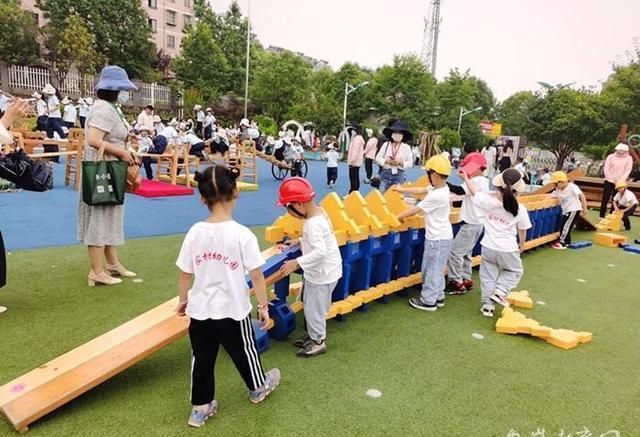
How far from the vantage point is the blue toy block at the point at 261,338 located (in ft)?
11.1

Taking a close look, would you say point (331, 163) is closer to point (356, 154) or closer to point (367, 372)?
point (356, 154)

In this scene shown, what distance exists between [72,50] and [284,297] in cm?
3074

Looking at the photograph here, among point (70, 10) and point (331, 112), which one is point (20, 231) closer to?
point (331, 112)

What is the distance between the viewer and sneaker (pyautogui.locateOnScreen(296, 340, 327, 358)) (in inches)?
135

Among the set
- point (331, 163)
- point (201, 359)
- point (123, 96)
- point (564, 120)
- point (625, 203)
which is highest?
point (564, 120)

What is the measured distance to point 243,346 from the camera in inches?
102

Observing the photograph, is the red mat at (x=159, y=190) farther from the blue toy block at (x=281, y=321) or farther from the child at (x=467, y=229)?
the blue toy block at (x=281, y=321)

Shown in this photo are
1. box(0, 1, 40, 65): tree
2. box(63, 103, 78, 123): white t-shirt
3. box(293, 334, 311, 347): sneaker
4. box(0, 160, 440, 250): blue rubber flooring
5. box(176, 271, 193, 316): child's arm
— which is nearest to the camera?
box(176, 271, 193, 316): child's arm

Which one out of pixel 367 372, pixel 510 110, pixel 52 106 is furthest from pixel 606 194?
pixel 510 110

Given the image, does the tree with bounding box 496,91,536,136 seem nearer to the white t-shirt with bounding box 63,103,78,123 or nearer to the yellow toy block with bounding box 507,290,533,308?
the white t-shirt with bounding box 63,103,78,123

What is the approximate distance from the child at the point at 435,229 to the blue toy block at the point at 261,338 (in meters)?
1.72

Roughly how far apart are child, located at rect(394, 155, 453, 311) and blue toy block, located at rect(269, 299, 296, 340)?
1444mm

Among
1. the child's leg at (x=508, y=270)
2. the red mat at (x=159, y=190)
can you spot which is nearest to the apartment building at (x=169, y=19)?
the red mat at (x=159, y=190)

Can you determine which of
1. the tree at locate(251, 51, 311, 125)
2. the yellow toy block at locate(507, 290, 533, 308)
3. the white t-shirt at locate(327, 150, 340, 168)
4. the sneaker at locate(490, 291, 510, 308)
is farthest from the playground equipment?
the tree at locate(251, 51, 311, 125)
